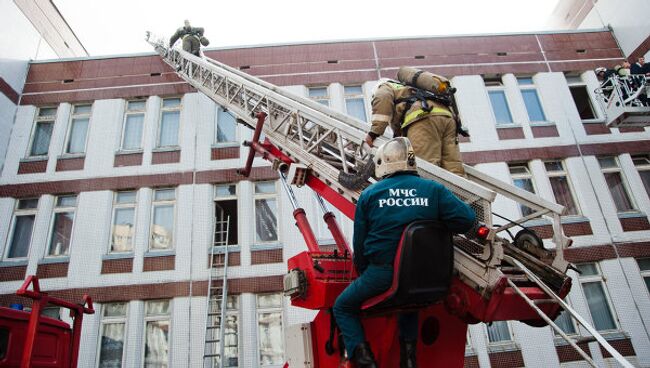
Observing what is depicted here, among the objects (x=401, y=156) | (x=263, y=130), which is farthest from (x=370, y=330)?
(x=263, y=130)

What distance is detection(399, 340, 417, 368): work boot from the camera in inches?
116

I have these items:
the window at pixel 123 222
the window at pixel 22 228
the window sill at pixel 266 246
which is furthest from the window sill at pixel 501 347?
the window at pixel 22 228

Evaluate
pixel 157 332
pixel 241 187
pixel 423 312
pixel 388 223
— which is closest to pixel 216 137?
pixel 241 187

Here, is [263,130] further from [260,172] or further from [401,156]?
[260,172]

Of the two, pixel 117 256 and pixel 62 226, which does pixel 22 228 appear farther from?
pixel 117 256

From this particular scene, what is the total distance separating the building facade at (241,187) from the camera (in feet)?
31.6

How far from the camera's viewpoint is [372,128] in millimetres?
3969

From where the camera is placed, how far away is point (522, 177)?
1149 centimetres

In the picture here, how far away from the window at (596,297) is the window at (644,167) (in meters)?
3.28

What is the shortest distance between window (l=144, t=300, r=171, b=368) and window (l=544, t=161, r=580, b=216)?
36.0 ft

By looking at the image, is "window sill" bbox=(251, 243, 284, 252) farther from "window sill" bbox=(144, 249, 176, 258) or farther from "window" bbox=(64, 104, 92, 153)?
"window" bbox=(64, 104, 92, 153)

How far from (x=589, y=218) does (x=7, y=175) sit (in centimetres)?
1611

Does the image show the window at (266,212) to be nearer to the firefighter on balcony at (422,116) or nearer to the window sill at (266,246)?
the window sill at (266,246)

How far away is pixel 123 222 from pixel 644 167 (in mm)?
15043
